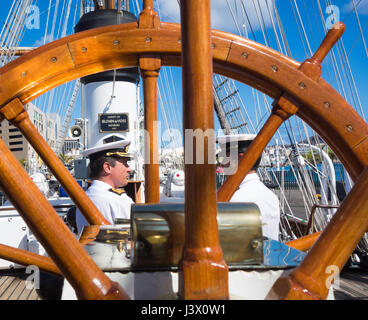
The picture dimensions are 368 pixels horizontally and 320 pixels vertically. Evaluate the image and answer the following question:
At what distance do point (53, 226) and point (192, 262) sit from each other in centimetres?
26

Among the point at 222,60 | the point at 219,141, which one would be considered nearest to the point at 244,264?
the point at 222,60

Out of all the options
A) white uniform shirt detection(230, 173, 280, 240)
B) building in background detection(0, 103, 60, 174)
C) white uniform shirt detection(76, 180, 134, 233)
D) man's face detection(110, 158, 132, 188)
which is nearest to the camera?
white uniform shirt detection(230, 173, 280, 240)

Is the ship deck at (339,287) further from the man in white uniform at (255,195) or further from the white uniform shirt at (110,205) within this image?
the man in white uniform at (255,195)

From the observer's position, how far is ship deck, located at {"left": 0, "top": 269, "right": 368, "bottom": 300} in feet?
9.64

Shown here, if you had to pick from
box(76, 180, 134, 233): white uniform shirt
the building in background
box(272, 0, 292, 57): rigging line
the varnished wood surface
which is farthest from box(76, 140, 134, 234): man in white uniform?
box(272, 0, 292, 57): rigging line

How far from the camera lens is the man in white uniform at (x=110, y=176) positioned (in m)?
2.12

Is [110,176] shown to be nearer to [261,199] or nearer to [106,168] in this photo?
[106,168]

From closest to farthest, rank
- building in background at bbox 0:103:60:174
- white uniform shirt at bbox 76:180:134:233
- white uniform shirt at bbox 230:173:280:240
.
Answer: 1. white uniform shirt at bbox 230:173:280:240
2. white uniform shirt at bbox 76:180:134:233
3. building in background at bbox 0:103:60:174

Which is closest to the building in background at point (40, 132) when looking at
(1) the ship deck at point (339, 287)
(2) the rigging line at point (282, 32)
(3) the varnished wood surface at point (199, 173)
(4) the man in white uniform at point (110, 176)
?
(4) the man in white uniform at point (110, 176)

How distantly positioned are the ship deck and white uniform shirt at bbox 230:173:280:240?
1.28 metres

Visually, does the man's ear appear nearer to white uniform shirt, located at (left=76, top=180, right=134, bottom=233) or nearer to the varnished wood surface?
white uniform shirt, located at (left=76, top=180, right=134, bottom=233)

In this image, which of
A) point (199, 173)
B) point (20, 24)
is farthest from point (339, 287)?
point (20, 24)

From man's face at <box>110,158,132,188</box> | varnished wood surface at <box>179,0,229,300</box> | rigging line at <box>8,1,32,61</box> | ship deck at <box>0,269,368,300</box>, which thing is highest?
rigging line at <box>8,1,32,61</box>
